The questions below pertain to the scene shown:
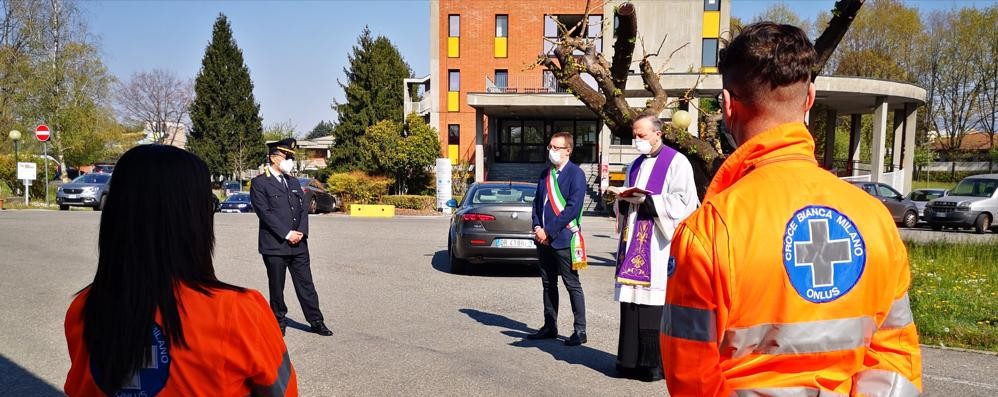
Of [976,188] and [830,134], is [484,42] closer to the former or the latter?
[830,134]

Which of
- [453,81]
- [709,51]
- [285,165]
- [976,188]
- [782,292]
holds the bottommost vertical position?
[782,292]

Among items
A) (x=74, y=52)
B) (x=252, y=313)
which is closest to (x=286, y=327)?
(x=252, y=313)

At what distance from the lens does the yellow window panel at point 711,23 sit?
3434 cm

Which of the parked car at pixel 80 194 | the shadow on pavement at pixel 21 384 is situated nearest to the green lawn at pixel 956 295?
the shadow on pavement at pixel 21 384

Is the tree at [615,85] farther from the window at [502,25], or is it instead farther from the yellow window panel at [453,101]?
the window at [502,25]

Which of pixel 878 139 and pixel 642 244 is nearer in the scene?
pixel 642 244

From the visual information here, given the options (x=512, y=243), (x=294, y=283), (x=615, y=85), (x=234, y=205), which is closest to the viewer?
(x=294, y=283)

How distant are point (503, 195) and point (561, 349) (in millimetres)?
4927

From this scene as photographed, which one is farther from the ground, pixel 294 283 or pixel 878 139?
pixel 878 139

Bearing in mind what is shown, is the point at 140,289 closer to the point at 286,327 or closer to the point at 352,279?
the point at 286,327

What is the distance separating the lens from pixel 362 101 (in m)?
42.2

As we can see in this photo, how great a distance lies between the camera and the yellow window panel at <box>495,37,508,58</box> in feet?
122

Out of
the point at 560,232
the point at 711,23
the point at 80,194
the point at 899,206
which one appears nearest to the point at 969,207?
the point at 899,206

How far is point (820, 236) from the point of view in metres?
1.55
